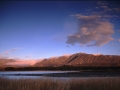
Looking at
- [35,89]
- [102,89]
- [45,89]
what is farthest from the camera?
[102,89]

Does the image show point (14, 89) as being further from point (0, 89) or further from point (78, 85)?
point (78, 85)

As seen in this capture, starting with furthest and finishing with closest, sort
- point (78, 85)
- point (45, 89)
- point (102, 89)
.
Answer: point (78, 85) < point (102, 89) < point (45, 89)

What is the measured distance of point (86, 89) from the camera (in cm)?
1020

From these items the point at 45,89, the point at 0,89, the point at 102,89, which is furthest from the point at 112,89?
the point at 0,89

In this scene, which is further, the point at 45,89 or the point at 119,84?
the point at 119,84

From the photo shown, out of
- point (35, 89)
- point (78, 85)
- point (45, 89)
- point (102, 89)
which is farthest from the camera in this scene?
point (78, 85)

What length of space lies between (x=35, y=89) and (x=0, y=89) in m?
1.75

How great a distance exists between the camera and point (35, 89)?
859cm

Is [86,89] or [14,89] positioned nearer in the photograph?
[14,89]

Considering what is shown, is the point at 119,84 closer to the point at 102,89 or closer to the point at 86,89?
the point at 102,89

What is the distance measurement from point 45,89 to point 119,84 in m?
4.34

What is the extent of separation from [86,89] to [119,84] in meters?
2.00

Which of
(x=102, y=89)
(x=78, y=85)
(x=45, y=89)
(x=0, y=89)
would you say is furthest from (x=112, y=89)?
(x=0, y=89)

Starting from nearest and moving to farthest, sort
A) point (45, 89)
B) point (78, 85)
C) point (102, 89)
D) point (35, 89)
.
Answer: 1. point (35, 89)
2. point (45, 89)
3. point (102, 89)
4. point (78, 85)
